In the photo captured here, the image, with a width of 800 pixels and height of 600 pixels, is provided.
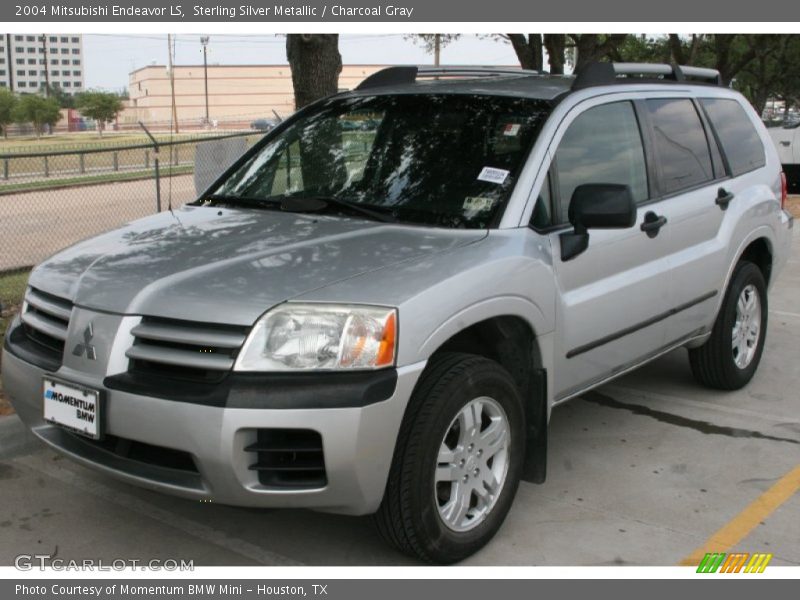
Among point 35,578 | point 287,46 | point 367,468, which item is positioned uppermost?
point 287,46

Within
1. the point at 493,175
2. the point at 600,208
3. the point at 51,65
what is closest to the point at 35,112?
the point at 493,175

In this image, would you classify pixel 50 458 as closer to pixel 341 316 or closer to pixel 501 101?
pixel 341 316

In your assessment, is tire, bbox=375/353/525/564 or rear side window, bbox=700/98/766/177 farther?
rear side window, bbox=700/98/766/177

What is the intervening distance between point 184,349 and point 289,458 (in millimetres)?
516

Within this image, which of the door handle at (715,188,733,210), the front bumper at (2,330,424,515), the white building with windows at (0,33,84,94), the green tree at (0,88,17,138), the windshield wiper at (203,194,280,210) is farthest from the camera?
the white building with windows at (0,33,84,94)

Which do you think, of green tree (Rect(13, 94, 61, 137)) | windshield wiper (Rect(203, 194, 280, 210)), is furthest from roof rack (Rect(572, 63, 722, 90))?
green tree (Rect(13, 94, 61, 137))

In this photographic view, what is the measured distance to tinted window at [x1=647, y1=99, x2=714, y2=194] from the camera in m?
5.01

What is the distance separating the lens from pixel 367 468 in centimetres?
320

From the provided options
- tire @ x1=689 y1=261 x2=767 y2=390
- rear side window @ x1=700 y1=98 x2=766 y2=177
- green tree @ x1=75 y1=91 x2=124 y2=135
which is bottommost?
tire @ x1=689 y1=261 x2=767 y2=390

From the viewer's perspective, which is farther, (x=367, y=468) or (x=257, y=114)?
(x=257, y=114)

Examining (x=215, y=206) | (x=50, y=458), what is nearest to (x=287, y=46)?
(x=215, y=206)

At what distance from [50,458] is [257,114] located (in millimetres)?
96153

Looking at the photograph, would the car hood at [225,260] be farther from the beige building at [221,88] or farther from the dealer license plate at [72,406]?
the beige building at [221,88]

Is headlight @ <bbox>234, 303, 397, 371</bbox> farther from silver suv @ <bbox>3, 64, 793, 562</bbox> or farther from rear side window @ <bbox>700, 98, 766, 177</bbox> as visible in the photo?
rear side window @ <bbox>700, 98, 766, 177</bbox>
